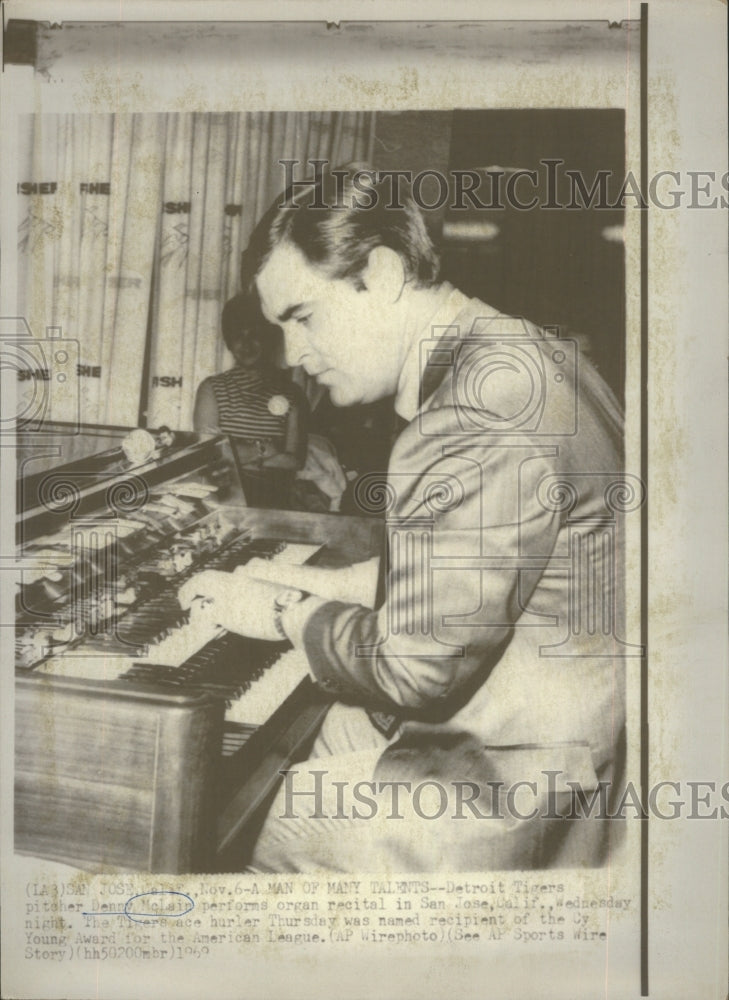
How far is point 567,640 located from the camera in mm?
2543

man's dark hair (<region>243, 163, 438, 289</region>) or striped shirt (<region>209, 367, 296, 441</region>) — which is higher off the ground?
man's dark hair (<region>243, 163, 438, 289</region>)

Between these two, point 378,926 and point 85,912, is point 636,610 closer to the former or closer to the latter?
point 378,926

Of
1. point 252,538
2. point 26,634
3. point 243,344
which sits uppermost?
point 243,344

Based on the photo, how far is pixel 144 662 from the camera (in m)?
2.50

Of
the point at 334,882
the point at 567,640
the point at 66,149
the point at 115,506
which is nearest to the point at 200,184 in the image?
the point at 66,149

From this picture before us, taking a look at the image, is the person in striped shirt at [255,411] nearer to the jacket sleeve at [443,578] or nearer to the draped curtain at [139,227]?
the draped curtain at [139,227]

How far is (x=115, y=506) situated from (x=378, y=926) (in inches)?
56.9

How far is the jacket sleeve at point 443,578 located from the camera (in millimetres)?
2510

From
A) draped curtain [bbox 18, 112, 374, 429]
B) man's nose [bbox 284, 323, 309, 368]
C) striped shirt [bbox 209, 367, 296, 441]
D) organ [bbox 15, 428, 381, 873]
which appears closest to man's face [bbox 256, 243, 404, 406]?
man's nose [bbox 284, 323, 309, 368]

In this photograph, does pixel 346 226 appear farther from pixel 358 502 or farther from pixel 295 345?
pixel 358 502

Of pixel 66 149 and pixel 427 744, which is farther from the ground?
pixel 66 149

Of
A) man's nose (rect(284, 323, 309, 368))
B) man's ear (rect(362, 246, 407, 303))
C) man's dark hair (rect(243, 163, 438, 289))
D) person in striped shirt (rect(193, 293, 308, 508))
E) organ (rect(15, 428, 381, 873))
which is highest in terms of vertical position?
man's dark hair (rect(243, 163, 438, 289))

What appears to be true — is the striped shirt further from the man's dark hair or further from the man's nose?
the man's dark hair

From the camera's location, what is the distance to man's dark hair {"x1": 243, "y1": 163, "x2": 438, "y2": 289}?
2.54m
